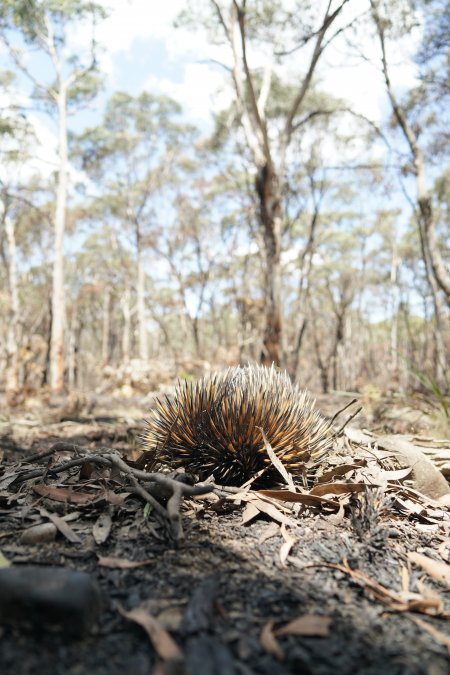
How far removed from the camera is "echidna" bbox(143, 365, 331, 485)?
2.77 metres

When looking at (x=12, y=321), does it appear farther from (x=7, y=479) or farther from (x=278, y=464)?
(x=278, y=464)

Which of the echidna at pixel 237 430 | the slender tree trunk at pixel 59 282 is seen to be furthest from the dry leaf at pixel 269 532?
the slender tree trunk at pixel 59 282

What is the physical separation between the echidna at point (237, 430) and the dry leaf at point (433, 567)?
882 mm

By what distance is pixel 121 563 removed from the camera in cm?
171

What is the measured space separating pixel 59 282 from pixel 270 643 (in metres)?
15.7

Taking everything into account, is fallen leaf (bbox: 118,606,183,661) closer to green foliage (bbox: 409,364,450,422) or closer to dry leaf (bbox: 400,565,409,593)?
dry leaf (bbox: 400,565,409,593)

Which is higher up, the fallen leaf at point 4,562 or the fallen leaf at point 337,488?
the fallen leaf at point 337,488

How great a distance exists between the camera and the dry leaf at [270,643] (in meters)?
1.25

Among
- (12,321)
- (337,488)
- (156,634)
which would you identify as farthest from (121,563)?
(12,321)

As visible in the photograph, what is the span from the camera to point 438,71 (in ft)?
41.5

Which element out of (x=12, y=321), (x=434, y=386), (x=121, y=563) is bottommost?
(x=121, y=563)

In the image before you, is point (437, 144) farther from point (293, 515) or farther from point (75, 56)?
point (293, 515)

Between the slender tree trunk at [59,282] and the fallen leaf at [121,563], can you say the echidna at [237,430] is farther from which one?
the slender tree trunk at [59,282]

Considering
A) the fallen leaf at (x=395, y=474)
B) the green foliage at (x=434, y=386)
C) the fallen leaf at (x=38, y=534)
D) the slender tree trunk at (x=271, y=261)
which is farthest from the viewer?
the slender tree trunk at (x=271, y=261)
